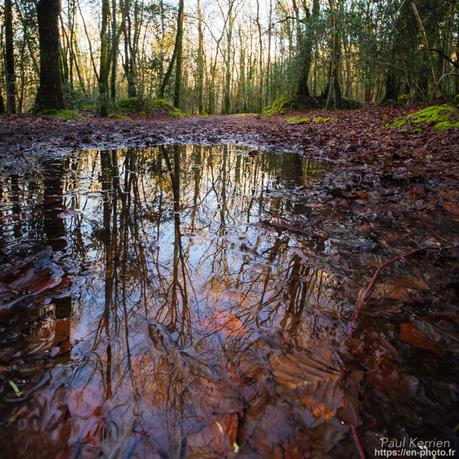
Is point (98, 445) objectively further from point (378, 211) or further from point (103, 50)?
point (103, 50)

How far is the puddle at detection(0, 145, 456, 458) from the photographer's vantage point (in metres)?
0.79

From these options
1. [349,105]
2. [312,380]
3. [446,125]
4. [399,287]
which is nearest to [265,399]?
[312,380]

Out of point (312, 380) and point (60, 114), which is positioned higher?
point (60, 114)

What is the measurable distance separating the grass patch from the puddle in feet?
15.6

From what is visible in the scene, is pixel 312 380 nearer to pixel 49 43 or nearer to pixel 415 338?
pixel 415 338

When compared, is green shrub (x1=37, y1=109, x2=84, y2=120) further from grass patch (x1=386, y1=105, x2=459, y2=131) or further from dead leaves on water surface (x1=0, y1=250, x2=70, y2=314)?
dead leaves on water surface (x1=0, y1=250, x2=70, y2=314)

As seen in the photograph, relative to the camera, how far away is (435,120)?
6016 mm

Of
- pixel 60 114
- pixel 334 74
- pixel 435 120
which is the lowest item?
pixel 435 120

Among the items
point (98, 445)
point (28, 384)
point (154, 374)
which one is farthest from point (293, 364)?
point (28, 384)

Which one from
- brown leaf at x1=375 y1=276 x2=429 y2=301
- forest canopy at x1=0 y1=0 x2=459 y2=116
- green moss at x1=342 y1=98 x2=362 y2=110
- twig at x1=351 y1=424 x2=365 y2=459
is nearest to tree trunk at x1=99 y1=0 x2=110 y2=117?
forest canopy at x1=0 y1=0 x2=459 y2=116

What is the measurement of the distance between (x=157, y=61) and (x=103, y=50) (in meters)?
7.46

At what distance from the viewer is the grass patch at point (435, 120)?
551cm

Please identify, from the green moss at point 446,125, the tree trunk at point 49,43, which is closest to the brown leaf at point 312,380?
the green moss at point 446,125

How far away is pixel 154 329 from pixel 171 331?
0.21ft
